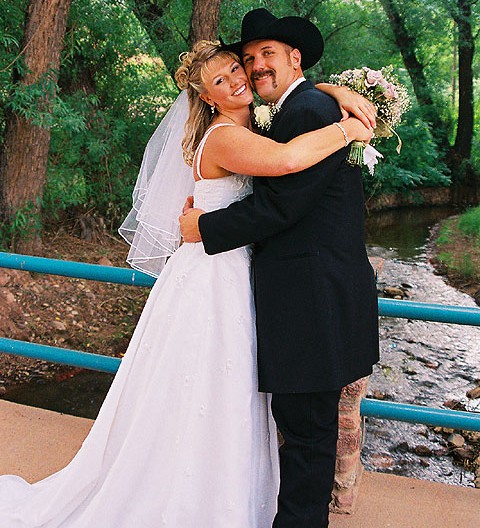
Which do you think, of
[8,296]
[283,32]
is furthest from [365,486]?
[8,296]

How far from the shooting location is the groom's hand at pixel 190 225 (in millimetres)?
2357

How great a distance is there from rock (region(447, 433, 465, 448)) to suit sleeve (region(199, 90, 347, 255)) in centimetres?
379

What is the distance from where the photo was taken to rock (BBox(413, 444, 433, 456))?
5.26 m

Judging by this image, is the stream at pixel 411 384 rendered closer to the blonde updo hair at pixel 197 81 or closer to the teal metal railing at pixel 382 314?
the teal metal railing at pixel 382 314

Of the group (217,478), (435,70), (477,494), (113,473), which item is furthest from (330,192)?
(435,70)

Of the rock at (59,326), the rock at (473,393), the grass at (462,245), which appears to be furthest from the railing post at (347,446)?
the grass at (462,245)

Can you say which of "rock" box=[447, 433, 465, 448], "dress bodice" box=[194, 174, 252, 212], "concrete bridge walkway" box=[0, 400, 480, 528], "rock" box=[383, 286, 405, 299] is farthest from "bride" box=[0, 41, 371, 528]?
"rock" box=[383, 286, 405, 299]

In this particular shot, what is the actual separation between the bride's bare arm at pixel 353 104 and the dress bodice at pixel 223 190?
38cm

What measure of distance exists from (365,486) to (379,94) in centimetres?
151

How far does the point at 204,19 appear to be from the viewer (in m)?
8.94

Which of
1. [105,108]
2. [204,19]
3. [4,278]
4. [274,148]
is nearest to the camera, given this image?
[274,148]

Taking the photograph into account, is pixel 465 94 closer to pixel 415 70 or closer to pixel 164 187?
pixel 415 70

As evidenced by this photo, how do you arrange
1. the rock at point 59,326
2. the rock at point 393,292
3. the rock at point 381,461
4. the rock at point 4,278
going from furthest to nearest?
1. the rock at point 393,292
2. the rock at point 4,278
3. the rock at point 59,326
4. the rock at point 381,461

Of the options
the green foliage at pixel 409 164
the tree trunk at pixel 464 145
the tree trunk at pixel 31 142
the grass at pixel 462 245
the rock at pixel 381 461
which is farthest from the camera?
the tree trunk at pixel 464 145
